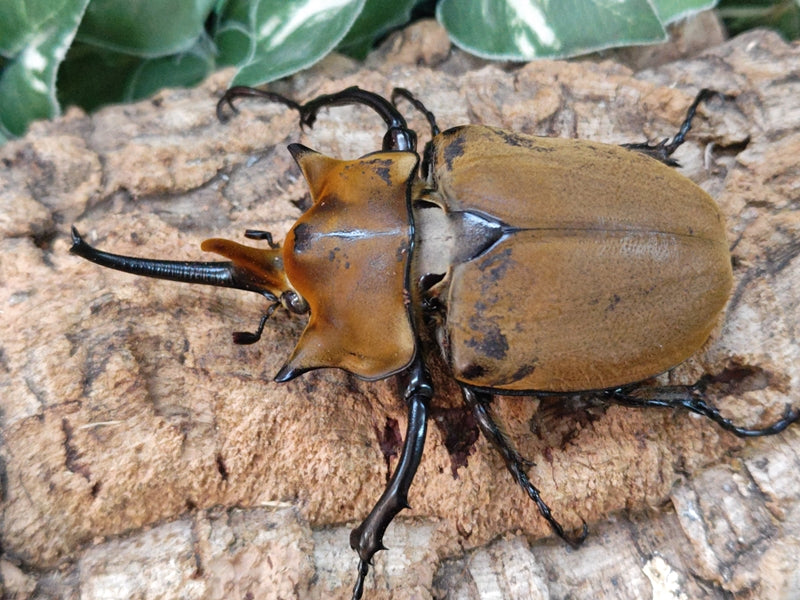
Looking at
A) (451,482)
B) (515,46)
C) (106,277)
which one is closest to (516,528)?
(451,482)

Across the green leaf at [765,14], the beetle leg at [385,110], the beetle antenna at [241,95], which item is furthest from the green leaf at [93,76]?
the green leaf at [765,14]

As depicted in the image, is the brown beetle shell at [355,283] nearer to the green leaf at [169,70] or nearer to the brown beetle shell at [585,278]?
the brown beetle shell at [585,278]

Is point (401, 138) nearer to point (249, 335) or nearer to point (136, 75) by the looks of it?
point (249, 335)

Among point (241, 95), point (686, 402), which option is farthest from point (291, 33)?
point (686, 402)

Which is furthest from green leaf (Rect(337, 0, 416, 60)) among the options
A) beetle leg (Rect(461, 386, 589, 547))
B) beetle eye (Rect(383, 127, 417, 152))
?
beetle leg (Rect(461, 386, 589, 547))

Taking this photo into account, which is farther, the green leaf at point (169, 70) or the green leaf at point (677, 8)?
the green leaf at point (169, 70)
